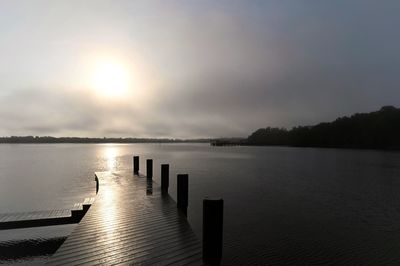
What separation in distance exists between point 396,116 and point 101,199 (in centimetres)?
15402

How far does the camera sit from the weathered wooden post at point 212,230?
7484 mm

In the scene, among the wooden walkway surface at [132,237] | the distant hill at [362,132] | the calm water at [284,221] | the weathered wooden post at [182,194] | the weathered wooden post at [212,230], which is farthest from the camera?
the distant hill at [362,132]

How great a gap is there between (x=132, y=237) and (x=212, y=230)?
7.88 feet

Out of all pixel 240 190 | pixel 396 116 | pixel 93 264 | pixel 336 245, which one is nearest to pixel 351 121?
pixel 396 116

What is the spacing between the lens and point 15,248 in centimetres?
1484

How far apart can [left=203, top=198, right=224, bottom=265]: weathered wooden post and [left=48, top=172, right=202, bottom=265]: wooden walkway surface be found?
1.00 ft

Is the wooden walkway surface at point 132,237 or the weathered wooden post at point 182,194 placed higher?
the weathered wooden post at point 182,194

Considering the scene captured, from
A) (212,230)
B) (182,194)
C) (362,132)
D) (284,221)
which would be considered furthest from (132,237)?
(362,132)

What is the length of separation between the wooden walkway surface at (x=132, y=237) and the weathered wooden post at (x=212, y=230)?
0.30 m

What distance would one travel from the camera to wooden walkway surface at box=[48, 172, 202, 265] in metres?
7.28

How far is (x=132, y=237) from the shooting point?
28.6 ft

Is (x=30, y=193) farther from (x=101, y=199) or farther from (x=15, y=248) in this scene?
(x=101, y=199)

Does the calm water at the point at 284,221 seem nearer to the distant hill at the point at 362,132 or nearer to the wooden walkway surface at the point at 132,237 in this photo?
the wooden walkway surface at the point at 132,237

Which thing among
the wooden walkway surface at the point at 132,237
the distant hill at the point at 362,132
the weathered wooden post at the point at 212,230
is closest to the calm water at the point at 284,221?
the wooden walkway surface at the point at 132,237
